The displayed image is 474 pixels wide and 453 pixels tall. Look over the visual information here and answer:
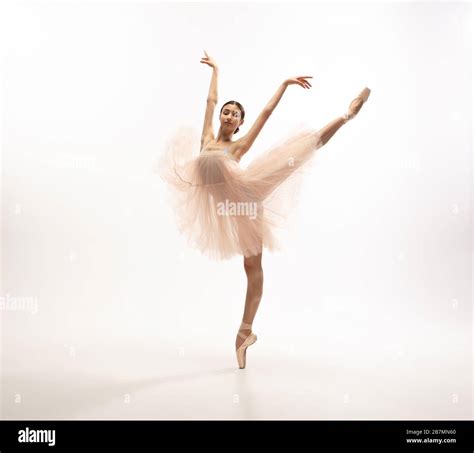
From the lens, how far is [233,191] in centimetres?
324

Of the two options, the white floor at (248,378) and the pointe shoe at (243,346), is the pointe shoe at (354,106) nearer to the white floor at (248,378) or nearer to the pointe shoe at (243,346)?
the pointe shoe at (243,346)

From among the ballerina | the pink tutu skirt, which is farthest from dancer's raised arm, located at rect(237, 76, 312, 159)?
the pink tutu skirt

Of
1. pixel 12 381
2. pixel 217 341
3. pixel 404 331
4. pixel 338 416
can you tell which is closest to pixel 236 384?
pixel 338 416

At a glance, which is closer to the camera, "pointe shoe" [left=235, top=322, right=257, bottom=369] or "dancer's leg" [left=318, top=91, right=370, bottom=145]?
"dancer's leg" [left=318, top=91, right=370, bottom=145]

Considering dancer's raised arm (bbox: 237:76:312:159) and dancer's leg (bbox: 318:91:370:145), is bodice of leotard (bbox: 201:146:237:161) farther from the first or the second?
dancer's leg (bbox: 318:91:370:145)

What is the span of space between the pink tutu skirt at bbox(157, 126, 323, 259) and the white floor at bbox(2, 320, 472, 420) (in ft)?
2.61

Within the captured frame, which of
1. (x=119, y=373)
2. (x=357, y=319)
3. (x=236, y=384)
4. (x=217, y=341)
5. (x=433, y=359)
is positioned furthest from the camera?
(x=357, y=319)

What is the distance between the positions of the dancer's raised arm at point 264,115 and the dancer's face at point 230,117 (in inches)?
5.4

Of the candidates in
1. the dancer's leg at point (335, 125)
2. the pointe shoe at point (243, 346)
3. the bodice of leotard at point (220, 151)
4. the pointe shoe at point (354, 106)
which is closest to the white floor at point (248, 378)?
the pointe shoe at point (243, 346)

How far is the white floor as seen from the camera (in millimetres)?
2637

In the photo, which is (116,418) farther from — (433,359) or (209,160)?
(433,359)

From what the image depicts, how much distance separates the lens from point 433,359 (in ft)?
11.4

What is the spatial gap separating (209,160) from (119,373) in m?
1.42

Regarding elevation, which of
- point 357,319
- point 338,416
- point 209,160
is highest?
point 209,160
